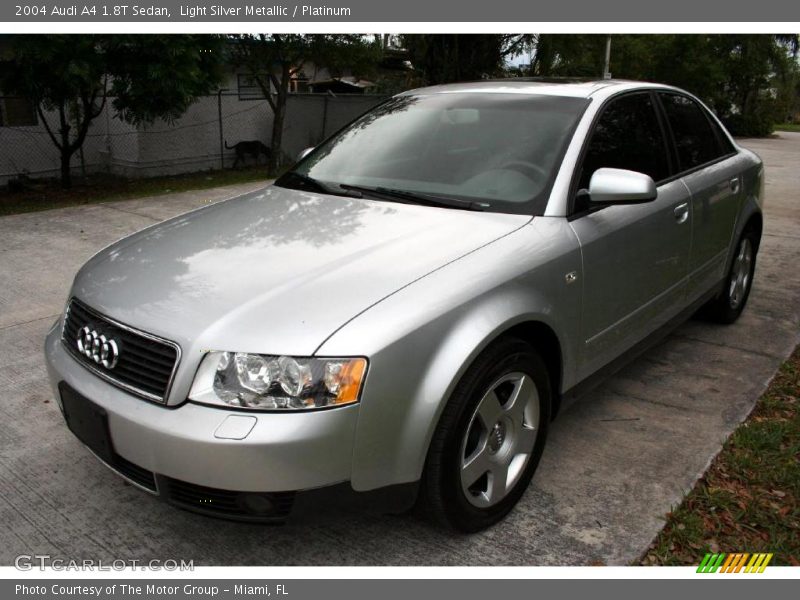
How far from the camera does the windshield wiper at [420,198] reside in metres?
3.08

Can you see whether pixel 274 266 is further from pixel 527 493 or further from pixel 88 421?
pixel 527 493

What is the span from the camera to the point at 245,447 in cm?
212

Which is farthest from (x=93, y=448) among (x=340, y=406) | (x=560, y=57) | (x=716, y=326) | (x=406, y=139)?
(x=560, y=57)

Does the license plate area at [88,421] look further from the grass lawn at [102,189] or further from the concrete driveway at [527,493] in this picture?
the grass lawn at [102,189]

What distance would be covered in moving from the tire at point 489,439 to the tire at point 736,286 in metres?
2.52

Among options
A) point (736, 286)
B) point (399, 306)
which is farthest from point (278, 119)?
point (399, 306)

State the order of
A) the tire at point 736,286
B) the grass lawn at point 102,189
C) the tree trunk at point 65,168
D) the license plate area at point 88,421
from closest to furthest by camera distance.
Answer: the license plate area at point 88,421 < the tire at point 736,286 < the grass lawn at point 102,189 < the tree trunk at point 65,168

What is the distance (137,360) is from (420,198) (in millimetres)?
1407

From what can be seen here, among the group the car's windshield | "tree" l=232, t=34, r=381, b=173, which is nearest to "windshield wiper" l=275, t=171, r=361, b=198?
the car's windshield

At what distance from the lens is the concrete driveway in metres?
2.64

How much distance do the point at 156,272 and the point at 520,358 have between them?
1.38 metres

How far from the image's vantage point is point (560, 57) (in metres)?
20.5

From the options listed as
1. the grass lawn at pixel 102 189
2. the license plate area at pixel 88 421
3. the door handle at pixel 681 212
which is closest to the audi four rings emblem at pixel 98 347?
the license plate area at pixel 88 421

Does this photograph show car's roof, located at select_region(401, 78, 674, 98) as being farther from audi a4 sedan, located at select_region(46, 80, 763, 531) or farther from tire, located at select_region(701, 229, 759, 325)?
tire, located at select_region(701, 229, 759, 325)
